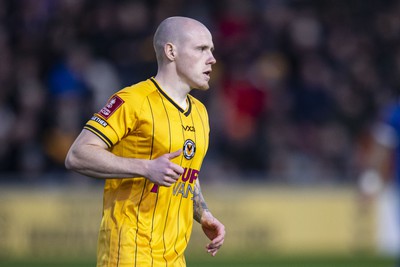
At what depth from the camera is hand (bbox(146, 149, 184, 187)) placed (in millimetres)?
5402

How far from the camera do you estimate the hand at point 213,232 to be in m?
6.28

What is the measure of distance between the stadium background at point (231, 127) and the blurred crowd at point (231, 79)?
2 centimetres

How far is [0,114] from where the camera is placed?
14.7 m

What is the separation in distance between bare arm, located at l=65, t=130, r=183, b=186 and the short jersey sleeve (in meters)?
0.06

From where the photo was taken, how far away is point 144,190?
5875mm

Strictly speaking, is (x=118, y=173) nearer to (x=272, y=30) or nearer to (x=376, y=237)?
(x=376, y=237)

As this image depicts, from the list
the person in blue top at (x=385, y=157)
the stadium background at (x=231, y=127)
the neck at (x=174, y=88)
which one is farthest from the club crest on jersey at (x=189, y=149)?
the stadium background at (x=231, y=127)

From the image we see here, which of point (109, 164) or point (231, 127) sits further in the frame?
point (231, 127)

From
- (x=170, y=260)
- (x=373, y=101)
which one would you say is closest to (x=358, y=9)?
(x=373, y=101)

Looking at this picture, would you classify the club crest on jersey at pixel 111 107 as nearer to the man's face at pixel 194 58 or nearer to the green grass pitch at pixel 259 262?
the man's face at pixel 194 58

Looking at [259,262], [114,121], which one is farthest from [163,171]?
[259,262]

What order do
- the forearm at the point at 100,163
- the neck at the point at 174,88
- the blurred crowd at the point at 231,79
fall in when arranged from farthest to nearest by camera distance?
the blurred crowd at the point at 231,79 → the neck at the point at 174,88 → the forearm at the point at 100,163

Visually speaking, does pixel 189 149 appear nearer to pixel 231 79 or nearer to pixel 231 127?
pixel 231 127

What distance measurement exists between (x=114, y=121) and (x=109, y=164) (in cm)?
29
